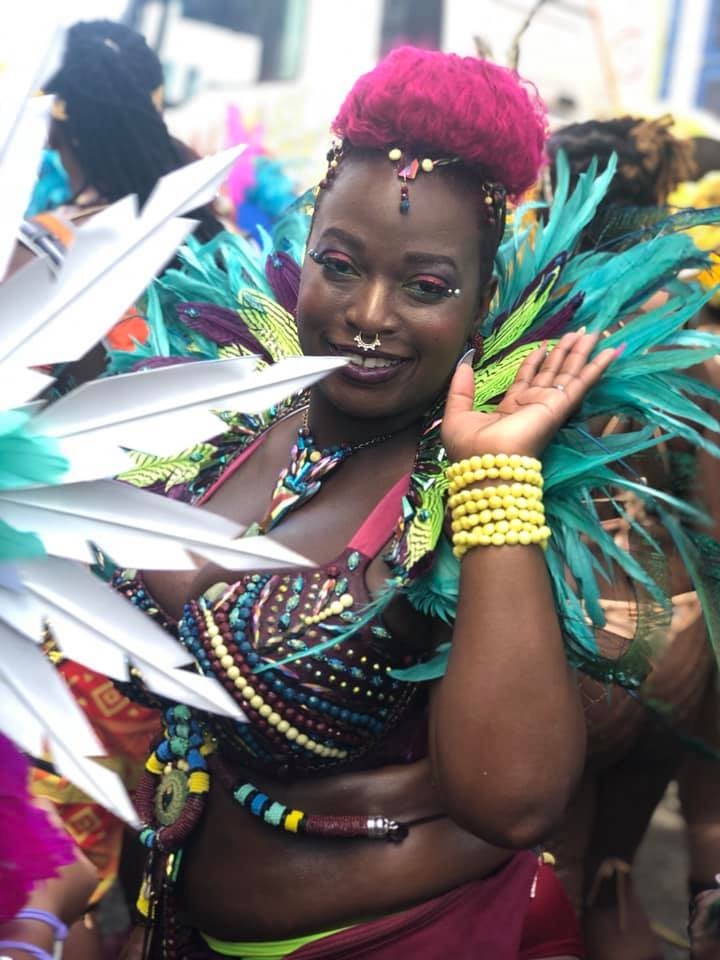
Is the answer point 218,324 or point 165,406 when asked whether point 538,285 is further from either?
point 165,406

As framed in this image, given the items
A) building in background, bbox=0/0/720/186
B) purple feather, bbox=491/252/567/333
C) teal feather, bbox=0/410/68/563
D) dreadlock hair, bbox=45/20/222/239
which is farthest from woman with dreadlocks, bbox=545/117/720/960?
building in background, bbox=0/0/720/186

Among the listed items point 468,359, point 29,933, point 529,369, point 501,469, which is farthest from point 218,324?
point 29,933

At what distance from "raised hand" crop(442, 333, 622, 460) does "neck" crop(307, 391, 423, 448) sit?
22cm

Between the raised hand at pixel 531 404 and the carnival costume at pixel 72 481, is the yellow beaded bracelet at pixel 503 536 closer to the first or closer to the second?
the raised hand at pixel 531 404

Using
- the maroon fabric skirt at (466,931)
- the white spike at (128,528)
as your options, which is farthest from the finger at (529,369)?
the maroon fabric skirt at (466,931)

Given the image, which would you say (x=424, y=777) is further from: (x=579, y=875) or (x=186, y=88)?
(x=186, y=88)

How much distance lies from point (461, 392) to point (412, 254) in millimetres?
226

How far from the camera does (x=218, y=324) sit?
237 centimetres

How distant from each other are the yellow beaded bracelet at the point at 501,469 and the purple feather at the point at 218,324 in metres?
0.77

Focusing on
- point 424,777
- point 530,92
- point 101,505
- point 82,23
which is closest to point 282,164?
point 82,23

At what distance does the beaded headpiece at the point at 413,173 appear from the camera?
6.11 feet

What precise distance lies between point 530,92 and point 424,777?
3.48 feet

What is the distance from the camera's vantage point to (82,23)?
149 inches

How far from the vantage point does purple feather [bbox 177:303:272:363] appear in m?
2.35
